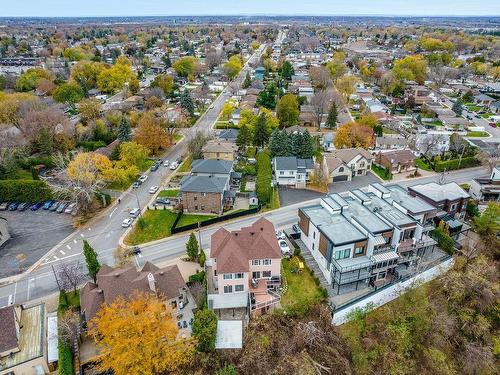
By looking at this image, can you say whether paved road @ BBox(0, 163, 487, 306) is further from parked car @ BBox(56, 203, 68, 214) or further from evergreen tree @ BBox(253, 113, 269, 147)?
evergreen tree @ BBox(253, 113, 269, 147)

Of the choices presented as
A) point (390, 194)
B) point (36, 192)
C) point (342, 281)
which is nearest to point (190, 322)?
point (342, 281)

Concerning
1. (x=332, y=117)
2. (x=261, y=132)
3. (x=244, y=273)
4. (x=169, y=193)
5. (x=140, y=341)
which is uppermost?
(x=261, y=132)

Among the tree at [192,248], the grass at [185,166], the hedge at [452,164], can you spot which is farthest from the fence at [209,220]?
the hedge at [452,164]

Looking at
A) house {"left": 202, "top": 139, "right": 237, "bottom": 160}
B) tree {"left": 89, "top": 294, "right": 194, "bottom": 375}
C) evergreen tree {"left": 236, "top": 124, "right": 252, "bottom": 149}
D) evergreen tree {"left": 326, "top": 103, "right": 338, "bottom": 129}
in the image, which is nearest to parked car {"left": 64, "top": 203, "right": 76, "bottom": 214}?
house {"left": 202, "top": 139, "right": 237, "bottom": 160}

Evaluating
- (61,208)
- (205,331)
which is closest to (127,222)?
(61,208)

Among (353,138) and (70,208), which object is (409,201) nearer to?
(353,138)

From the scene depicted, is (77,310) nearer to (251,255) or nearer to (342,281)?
(251,255)
